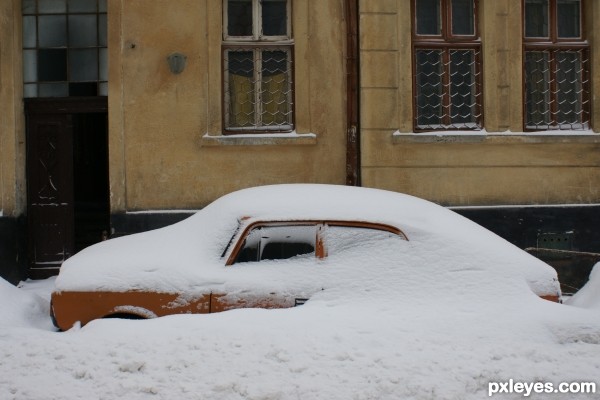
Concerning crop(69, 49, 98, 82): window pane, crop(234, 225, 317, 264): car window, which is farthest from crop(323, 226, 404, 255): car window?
crop(69, 49, 98, 82): window pane

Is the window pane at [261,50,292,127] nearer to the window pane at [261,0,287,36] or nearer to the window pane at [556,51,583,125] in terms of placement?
the window pane at [261,0,287,36]

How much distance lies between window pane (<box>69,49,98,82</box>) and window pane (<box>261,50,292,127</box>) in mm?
2693

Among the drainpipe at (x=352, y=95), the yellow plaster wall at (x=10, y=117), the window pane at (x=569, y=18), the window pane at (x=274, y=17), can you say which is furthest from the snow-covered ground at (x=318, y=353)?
the window pane at (x=569, y=18)

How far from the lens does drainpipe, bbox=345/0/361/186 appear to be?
9875 millimetres

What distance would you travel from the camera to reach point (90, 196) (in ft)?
38.1

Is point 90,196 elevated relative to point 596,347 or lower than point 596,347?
elevated

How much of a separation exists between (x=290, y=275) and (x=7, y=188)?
245 inches

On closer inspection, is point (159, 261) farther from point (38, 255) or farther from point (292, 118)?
→ point (38, 255)

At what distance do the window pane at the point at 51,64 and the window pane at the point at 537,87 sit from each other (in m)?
7.17

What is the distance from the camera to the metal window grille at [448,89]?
33.5 ft

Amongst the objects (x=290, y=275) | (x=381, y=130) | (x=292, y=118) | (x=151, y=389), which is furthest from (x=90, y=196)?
(x=151, y=389)

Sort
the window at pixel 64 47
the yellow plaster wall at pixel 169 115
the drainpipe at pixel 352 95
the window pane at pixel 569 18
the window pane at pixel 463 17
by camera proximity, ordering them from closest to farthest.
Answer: the yellow plaster wall at pixel 169 115
the drainpipe at pixel 352 95
the window pane at pixel 463 17
the window at pixel 64 47
the window pane at pixel 569 18

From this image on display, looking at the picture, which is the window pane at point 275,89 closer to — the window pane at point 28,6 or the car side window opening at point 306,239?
the window pane at point 28,6

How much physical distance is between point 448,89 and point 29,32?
6.45 meters
